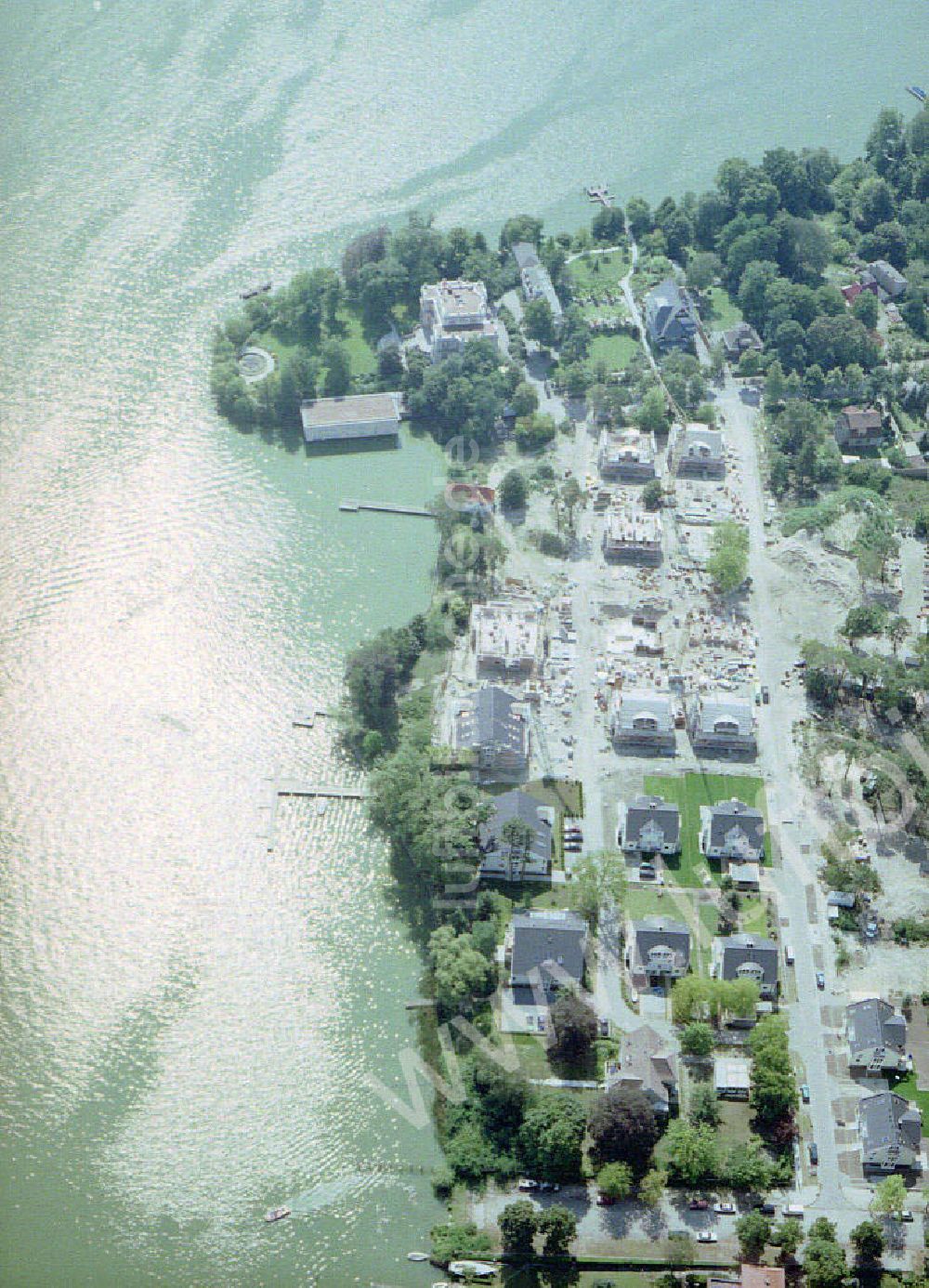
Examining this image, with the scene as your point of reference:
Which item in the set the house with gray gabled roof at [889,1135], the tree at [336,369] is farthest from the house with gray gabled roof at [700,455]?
the house with gray gabled roof at [889,1135]

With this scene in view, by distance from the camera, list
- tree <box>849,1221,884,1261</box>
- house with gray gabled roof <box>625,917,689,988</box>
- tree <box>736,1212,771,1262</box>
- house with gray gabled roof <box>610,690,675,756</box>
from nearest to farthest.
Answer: tree <box>736,1212,771,1262</box>
tree <box>849,1221,884,1261</box>
house with gray gabled roof <box>625,917,689,988</box>
house with gray gabled roof <box>610,690,675,756</box>

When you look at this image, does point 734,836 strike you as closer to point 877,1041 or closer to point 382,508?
point 877,1041

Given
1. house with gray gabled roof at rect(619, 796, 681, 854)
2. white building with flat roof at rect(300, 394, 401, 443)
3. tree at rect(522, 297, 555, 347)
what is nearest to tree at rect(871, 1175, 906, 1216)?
house with gray gabled roof at rect(619, 796, 681, 854)

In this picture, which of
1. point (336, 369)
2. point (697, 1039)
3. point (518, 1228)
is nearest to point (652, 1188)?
point (518, 1228)

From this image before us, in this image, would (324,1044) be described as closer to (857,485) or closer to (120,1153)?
(120,1153)

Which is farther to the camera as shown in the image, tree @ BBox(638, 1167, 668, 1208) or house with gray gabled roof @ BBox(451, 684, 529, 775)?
house with gray gabled roof @ BBox(451, 684, 529, 775)

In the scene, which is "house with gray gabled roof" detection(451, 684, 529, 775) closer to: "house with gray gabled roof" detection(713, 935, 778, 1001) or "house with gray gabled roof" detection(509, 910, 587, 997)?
"house with gray gabled roof" detection(509, 910, 587, 997)
